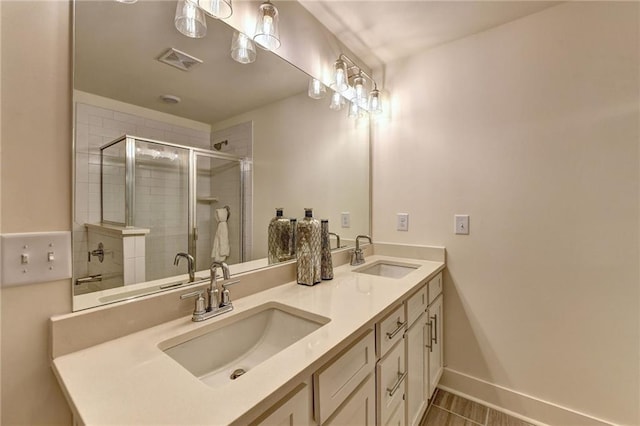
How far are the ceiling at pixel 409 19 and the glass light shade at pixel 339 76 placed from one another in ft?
0.65

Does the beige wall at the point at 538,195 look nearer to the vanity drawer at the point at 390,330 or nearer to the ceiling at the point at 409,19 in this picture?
the ceiling at the point at 409,19

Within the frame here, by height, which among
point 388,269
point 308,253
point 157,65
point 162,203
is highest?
point 157,65

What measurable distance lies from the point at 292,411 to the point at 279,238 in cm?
84

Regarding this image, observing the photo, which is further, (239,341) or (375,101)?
(375,101)

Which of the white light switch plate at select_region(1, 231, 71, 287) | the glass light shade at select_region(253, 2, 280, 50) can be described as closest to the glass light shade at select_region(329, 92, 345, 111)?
the glass light shade at select_region(253, 2, 280, 50)

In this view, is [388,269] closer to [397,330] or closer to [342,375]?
[397,330]

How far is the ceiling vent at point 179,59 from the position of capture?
101 centimetres

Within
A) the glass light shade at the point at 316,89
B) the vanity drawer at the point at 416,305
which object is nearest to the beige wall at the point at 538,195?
the vanity drawer at the point at 416,305

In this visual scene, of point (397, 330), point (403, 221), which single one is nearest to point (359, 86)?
point (403, 221)

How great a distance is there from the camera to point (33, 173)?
2.21 ft

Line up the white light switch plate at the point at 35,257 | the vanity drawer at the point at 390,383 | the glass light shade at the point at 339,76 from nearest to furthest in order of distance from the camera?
the white light switch plate at the point at 35,257, the vanity drawer at the point at 390,383, the glass light shade at the point at 339,76

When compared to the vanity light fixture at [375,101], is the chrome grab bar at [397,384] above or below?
below

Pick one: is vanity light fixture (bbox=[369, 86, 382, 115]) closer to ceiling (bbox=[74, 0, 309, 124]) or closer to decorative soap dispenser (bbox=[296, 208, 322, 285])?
ceiling (bbox=[74, 0, 309, 124])

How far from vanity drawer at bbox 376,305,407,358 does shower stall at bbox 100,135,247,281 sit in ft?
2.19
